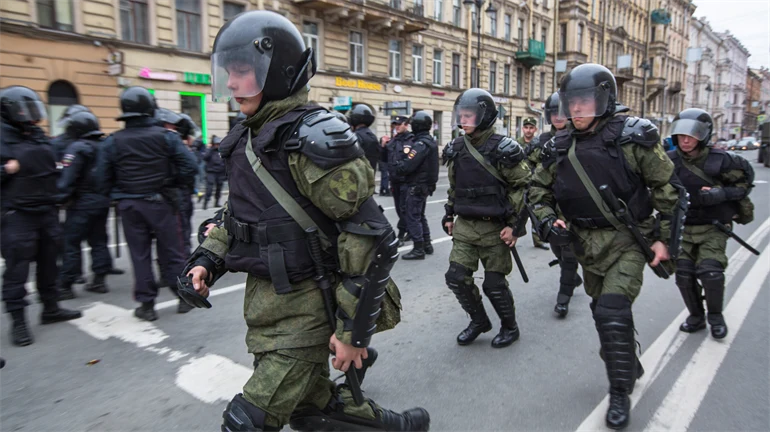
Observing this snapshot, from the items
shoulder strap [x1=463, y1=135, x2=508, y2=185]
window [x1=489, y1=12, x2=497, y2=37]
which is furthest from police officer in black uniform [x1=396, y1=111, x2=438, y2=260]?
window [x1=489, y1=12, x2=497, y2=37]

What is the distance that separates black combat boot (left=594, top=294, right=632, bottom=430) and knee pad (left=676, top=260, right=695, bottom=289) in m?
1.72

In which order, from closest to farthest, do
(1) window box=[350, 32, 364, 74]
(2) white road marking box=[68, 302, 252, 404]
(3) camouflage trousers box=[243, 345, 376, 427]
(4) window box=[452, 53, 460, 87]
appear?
(3) camouflage trousers box=[243, 345, 376, 427], (2) white road marking box=[68, 302, 252, 404], (1) window box=[350, 32, 364, 74], (4) window box=[452, 53, 460, 87]

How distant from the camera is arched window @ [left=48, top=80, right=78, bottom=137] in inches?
574

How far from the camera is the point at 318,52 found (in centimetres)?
2261

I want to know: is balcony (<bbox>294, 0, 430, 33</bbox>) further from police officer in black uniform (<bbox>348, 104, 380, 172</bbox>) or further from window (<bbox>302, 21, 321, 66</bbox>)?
police officer in black uniform (<bbox>348, 104, 380, 172</bbox>)

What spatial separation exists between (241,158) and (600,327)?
2.21 metres

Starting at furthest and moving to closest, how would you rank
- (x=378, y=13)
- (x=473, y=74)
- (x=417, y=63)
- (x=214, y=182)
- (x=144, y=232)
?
1. (x=473, y=74)
2. (x=417, y=63)
3. (x=378, y=13)
4. (x=214, y=182)
5. (x=144, y=232)

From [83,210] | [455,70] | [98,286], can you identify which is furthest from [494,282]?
[455,70]

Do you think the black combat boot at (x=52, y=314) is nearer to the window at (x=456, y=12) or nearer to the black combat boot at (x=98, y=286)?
the black combat boot at (x=98, y=286)

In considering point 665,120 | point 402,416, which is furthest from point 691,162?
point 665,120

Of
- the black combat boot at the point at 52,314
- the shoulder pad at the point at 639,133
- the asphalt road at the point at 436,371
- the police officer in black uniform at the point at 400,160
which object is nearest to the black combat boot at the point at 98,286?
the asphalt road at the point at 436,371

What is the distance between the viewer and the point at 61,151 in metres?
5.71

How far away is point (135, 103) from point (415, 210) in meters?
3.90

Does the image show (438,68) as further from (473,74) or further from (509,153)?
(509,153)
